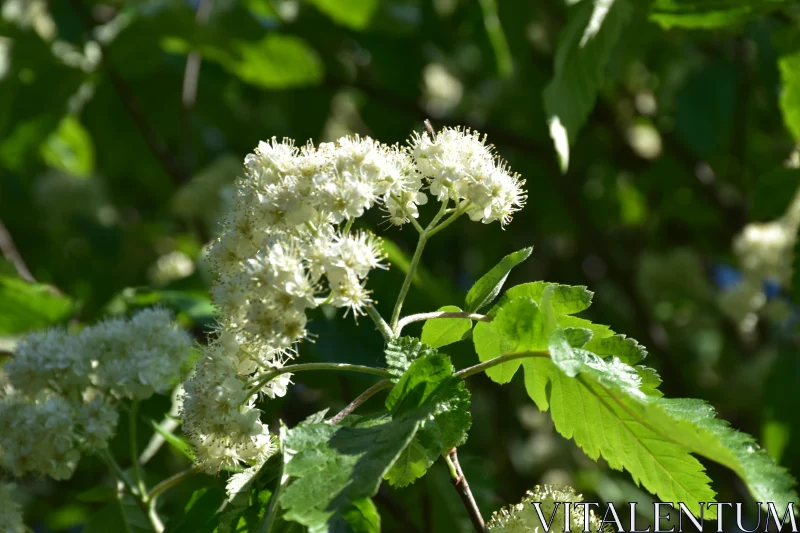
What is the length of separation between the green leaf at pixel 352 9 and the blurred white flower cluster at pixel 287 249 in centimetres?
266

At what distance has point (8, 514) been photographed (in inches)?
89.3

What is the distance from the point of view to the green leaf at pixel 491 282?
6.15 feet

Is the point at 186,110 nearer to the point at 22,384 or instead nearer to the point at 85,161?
the point at 85,161

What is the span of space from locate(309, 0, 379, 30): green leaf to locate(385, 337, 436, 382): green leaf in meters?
3.16

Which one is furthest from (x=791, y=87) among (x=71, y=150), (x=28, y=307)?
(x=71, y=150)

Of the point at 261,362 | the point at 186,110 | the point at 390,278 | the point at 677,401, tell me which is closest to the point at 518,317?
the point at 677,401

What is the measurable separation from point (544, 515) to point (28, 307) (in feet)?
7.36

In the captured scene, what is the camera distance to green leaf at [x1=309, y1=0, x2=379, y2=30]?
4480mm

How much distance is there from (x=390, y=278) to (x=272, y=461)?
1.33m

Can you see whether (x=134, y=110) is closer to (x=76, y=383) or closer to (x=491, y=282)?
(x=76, y=383)

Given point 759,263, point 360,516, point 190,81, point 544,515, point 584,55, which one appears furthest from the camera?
point 190,81

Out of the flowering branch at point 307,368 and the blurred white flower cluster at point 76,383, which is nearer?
the flowering branch at point 307,368

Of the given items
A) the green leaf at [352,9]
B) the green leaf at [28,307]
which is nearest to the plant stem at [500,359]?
the green leaf at [28,307]

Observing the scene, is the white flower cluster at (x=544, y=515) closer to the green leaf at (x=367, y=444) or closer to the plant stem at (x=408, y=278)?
the green leaf at (x=367, y=444)
